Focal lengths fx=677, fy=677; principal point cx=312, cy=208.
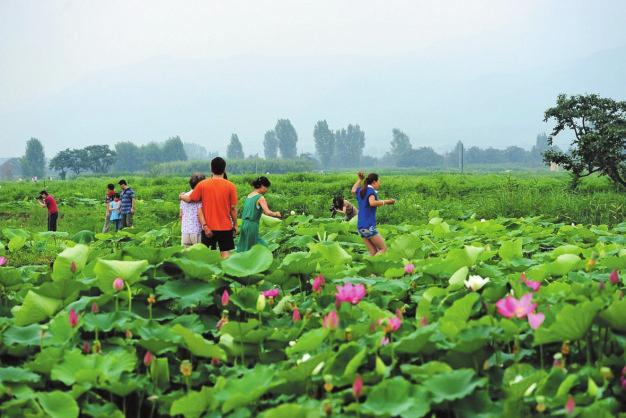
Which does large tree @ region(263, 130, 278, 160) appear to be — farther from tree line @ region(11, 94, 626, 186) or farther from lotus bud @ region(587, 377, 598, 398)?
lotus bud @ region(587, 377, 598, 398)

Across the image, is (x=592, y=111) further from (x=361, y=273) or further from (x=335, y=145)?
(x=335, y=145)

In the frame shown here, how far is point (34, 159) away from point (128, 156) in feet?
57.1

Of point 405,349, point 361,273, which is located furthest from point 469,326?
point 361,273

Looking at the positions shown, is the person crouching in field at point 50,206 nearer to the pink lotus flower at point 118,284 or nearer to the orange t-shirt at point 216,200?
the orange t-shirt at point 216,200

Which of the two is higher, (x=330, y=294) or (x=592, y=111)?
(x=592, y=111)

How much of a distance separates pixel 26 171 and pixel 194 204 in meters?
100

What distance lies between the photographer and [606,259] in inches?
185

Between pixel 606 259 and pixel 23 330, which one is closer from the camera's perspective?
pixel 23 330

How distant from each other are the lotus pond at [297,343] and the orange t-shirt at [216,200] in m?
2.33

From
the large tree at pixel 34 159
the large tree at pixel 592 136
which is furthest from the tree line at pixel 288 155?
the large tree at pixel 592 136

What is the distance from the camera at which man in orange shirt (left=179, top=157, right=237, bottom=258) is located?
649 centimetres

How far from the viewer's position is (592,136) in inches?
650

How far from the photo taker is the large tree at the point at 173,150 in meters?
113

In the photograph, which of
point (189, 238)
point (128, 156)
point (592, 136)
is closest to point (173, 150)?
point (128, 156)
